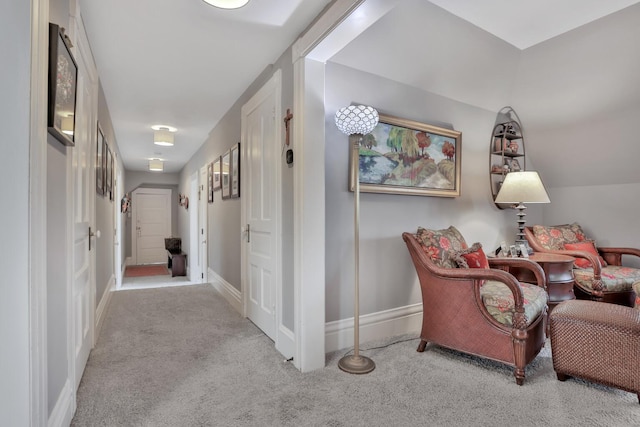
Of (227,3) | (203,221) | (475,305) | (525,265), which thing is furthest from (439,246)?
(203,221)

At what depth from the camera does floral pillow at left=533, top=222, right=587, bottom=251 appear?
3590 mm

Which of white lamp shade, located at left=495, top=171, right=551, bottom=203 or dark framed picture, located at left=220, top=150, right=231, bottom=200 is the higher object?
dark framed picture, located at left=220, top=150, right=231, bottom=200

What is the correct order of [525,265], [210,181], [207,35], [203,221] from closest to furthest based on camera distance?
[207,35], [525,265], [210,181], [203,221]

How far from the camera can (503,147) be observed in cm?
362

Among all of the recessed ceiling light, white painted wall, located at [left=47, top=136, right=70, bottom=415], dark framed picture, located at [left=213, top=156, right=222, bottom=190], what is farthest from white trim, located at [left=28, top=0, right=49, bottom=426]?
the recessed ceiling light

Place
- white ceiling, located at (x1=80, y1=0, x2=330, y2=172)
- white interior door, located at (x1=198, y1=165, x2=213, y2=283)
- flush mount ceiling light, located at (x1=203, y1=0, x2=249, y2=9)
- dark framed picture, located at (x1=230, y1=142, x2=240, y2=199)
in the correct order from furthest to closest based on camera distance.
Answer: white interior door, located at (x1=198, y1=165, x2=213, y2=283) → dark framed picture, located at (x1=230, y1=142, x2=240, y2=199) → white ceiling, located at (x1=80, y1=0, x2=330, y2=172) → flush mount ceiling light, located at (x1=203, y1=0, x2=249, y2=9)

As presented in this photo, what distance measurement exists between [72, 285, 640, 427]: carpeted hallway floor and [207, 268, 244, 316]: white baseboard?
94cm

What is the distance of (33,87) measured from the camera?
44.1 inches

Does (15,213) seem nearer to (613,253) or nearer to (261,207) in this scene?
(261,207)

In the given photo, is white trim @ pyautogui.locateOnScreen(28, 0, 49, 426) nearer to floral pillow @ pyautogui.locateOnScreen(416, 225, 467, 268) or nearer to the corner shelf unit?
floral pillow @ pyautogui.locateOnScreen(416, 225, 467, 268)

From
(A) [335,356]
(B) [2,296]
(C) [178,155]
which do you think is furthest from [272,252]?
(C) [178,155]

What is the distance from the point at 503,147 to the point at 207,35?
3.12 metres

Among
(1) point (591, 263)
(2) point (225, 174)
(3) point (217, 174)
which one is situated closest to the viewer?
(1) point (591, 263)

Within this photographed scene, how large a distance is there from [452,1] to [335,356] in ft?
8.83
